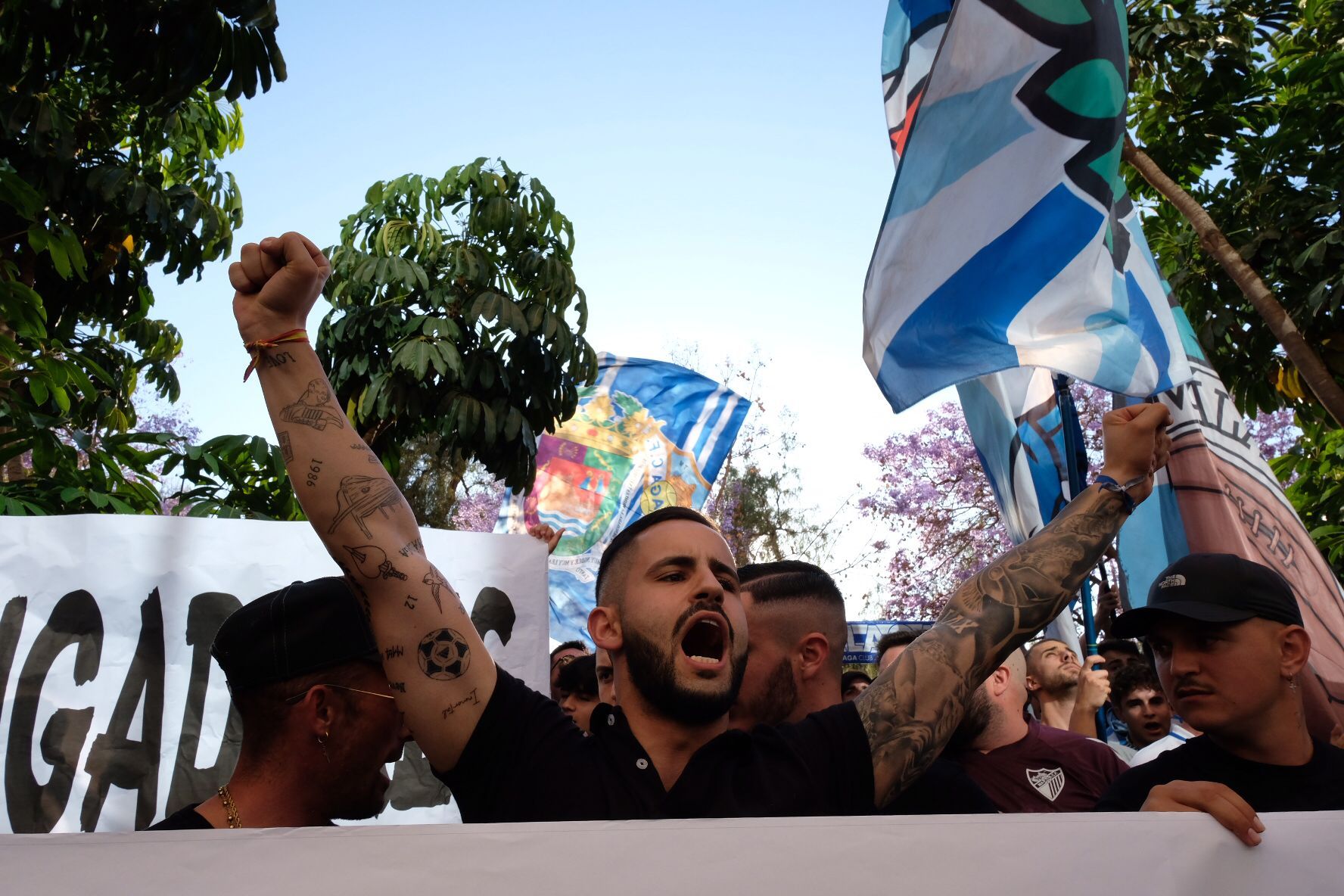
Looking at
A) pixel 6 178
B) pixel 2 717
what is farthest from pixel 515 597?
pixel 6 178

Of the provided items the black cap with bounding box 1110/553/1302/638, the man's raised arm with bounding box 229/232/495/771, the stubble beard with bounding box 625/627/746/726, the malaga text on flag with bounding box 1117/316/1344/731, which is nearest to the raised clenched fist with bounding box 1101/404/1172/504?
the black cap with bounding box 1110/553/1302/638

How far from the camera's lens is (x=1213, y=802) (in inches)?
65.6

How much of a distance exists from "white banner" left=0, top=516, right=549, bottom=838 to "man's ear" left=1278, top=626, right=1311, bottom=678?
2.63 m

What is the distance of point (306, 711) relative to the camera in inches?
78.1

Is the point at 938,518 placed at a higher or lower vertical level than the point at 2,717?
higher

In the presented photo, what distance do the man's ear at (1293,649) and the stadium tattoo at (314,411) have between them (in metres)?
1.85

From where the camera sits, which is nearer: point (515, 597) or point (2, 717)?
point (2, 717)

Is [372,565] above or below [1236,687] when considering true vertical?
above

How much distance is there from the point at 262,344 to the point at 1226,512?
3610 millimetres

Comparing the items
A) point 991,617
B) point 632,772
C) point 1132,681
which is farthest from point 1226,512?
point 632,772

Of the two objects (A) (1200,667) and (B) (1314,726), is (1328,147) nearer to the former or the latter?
(B) (1314,726)

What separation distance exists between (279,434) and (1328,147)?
789 cm

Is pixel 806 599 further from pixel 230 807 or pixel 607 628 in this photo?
pixel 230 807

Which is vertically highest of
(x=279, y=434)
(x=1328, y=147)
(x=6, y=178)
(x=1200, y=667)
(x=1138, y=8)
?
(x=1138, y=8)
